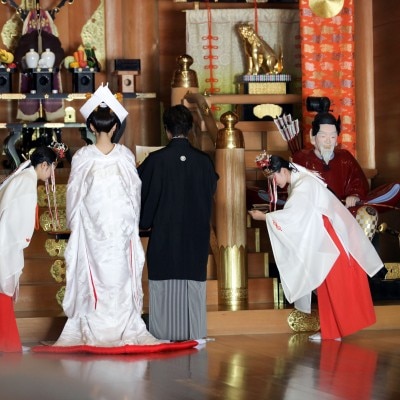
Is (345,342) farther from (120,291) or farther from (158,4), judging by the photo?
(158,4)

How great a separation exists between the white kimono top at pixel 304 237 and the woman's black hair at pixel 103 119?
1.04m

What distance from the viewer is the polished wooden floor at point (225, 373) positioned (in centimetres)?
472

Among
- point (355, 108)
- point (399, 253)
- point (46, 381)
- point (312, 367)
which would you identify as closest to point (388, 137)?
point (355, 108)

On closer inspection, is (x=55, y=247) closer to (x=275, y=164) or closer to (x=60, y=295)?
(x=60, y=295)

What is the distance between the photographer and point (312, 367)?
538cm

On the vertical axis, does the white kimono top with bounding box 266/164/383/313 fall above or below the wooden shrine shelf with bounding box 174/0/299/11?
below

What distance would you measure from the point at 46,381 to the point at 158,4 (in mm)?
5207

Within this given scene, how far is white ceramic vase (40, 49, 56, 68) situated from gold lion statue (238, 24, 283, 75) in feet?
5.05

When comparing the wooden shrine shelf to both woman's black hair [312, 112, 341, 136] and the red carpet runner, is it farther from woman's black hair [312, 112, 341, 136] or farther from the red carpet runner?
the red carpet runner

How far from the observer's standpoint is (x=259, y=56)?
8.89m

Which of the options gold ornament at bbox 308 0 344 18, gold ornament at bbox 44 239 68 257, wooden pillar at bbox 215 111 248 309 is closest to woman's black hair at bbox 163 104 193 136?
wooden pillar at bbox 215 111 248 309

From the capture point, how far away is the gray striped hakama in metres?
6.22

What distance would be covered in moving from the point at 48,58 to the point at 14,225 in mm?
3297

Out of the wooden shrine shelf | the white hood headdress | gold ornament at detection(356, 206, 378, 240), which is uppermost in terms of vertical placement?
the wooden shrine shelf
